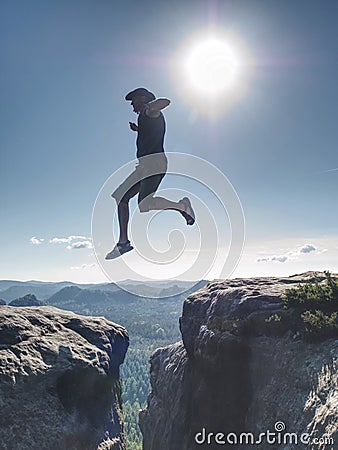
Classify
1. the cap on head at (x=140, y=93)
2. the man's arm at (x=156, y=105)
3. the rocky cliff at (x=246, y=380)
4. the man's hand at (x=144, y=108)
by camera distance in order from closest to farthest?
the rocky cliff at (x=246, y=380) < the man's arm at (x=156, y=105) < the man's hand at (x=144, y=108) < the cap on head at (x=140, y=93)

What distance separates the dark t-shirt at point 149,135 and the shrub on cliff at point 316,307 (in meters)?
5.88

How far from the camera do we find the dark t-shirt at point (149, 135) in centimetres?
844

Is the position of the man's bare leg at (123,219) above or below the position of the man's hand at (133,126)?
below

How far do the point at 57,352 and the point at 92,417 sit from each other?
1913 millimetres

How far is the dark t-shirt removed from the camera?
844 cm

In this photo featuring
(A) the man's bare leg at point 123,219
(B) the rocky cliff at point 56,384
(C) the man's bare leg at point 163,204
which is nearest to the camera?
(B) the rocky cliff at point 56,384

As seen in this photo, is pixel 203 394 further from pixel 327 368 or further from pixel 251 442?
pixel 327 368

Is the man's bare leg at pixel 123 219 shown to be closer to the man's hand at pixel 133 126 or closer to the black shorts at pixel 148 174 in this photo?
the black shorts at pixel 148 174

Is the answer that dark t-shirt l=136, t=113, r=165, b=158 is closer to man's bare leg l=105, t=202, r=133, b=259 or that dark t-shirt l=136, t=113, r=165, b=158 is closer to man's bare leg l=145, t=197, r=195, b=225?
man's bare leg l=145, t=197, r=195, b=225

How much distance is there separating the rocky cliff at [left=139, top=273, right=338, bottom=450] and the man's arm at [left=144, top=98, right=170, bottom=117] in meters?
6.69

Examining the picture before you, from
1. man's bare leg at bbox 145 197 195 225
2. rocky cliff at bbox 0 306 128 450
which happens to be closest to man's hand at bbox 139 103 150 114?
man's bare leg at bbox 145 197 195 225

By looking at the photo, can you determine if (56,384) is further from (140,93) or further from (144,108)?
(140,93)

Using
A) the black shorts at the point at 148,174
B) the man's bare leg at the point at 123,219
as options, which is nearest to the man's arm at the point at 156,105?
the black shorts at the point at 148,174

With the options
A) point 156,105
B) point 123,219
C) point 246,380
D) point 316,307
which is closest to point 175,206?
point 123,219
